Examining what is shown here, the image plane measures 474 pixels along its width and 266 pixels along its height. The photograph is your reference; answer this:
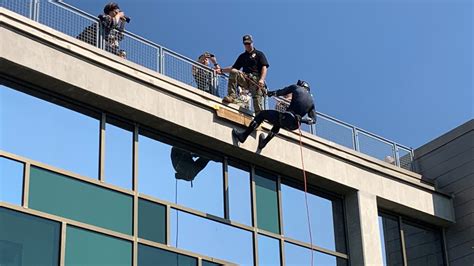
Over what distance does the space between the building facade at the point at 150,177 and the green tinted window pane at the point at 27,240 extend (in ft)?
0.06

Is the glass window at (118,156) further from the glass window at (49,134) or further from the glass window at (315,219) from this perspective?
the glass window at (315,219)

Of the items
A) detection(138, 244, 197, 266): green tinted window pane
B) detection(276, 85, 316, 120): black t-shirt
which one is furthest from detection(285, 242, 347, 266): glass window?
detection(276, 85, 316, 120): black t-shirt

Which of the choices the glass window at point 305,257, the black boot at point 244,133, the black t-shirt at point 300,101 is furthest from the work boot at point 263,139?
the glass window at point 305,257

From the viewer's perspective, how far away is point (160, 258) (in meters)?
17.0

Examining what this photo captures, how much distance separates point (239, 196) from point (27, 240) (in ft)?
16.3

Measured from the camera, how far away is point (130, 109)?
17500mm

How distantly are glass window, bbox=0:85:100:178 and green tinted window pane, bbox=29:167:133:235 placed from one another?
0.92ft

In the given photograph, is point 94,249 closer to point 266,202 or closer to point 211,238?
point 211,238

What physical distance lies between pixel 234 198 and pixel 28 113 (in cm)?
448

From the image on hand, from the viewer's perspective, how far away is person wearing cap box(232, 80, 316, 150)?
18719mm

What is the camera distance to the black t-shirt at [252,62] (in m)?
19.7

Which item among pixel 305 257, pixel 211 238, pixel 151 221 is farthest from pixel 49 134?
pixel 305 257

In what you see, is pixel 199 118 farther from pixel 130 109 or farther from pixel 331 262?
pixel 331 262


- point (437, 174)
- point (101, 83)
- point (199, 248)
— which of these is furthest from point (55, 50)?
point (437, 174)
